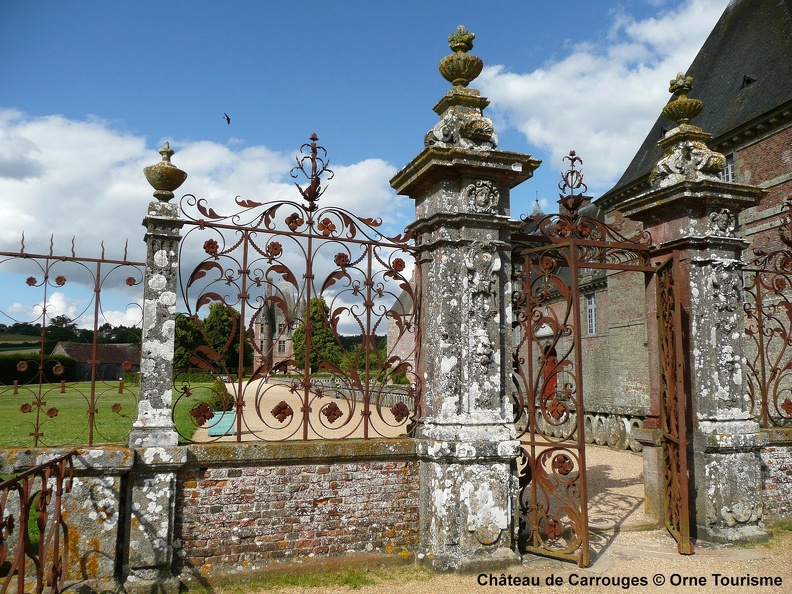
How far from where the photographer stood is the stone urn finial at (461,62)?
5.27 meters

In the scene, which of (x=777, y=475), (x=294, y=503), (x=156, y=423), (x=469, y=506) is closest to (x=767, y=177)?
(x=777, y=475)

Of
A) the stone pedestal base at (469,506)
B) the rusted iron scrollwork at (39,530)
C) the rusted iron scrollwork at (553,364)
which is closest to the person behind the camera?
the rusted iron scrollwork at (39,530)

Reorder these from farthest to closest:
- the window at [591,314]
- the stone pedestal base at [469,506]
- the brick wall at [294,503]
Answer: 1. the window at [591,314]
2. the stone pedestal base at [469,506]
3. the brick wall at [294,503]

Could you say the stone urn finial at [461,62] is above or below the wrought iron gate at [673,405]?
above

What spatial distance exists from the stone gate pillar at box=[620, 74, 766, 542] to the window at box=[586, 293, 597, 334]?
15.9m

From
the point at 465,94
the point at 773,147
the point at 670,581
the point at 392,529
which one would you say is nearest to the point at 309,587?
the point at 392,529

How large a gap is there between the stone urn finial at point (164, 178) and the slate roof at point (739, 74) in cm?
1397

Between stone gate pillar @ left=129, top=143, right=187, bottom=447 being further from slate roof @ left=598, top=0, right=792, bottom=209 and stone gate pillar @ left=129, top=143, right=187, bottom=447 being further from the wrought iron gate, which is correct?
slate roof @ left=598, top=0, right=792, bottom=209

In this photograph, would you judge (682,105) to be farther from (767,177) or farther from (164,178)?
(767,177)

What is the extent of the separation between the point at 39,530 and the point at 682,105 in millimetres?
6753

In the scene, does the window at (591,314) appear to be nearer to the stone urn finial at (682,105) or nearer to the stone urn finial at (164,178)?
the stone urn finial at (682,105)

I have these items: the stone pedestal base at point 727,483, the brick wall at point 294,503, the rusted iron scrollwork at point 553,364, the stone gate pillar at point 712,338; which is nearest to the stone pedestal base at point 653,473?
the stone gate pillar at point 712,338

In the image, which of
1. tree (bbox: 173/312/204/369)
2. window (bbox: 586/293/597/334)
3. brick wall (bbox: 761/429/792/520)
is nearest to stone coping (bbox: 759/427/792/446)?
brick wall (bbox: 761/429/792/520)

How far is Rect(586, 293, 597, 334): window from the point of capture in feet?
70.7
